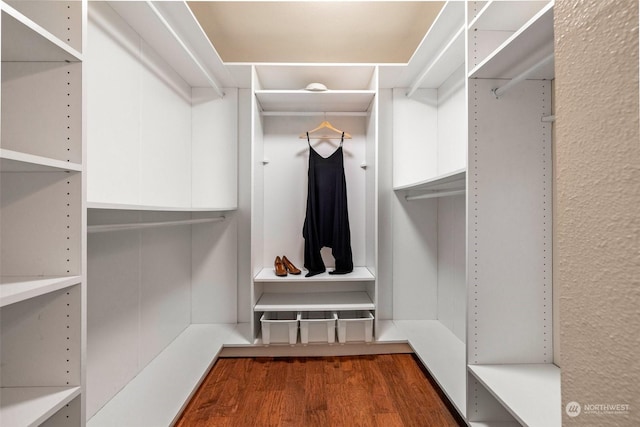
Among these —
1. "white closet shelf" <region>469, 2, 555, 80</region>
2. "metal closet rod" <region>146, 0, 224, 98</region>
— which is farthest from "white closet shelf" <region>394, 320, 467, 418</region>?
"metal closet rod" <region>146, 0, 224, 98</region>

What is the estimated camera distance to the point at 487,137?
1353 millimetres

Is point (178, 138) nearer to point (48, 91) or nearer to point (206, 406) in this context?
point (48, 91)

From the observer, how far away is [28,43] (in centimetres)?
85

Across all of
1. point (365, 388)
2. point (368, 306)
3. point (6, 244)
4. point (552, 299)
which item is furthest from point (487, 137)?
point (6, 244)

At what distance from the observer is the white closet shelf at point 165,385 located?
1.35 meters

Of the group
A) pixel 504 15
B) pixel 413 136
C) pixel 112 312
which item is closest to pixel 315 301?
pixel 112 312

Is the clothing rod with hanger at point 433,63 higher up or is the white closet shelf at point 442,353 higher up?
the clothing rod with hanger at point 433,63

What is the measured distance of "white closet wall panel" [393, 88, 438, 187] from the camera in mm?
2523

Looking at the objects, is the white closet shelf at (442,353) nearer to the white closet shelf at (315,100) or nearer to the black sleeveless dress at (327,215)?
the black sleeveless dress at (327,215)

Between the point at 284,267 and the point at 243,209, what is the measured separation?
0.59 m

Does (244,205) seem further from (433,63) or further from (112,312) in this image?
(433,63)

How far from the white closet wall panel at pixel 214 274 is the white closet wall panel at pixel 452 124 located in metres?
1.74

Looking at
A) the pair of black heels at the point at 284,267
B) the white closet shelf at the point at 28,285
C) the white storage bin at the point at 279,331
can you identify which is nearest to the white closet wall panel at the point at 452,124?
the pair of black heels at the point at 284,267

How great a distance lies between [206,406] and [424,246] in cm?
182
